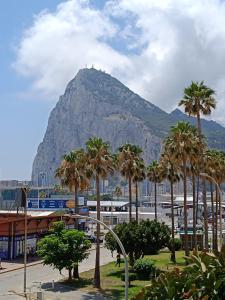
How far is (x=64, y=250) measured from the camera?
47.8 meters

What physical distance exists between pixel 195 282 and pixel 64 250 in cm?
3072

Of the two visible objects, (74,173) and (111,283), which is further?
(74,173)

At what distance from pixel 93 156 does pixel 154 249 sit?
14437 millimetres

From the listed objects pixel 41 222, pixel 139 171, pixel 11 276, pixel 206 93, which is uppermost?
pixel 206 93

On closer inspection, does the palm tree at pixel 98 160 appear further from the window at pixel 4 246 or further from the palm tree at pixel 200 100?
the window at pixel 4 246

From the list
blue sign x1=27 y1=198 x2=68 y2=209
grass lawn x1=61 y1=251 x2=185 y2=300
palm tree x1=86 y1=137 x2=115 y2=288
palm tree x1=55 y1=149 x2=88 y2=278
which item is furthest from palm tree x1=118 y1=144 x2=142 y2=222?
blue sign x1=27 y1=198 x2=68 y2=209

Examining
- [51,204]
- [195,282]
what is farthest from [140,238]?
[51,204]

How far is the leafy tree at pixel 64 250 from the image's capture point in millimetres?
48031

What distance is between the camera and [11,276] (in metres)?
55.5

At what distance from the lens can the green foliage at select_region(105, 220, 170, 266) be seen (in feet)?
181

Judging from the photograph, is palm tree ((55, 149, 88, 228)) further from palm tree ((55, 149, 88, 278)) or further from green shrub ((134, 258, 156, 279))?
green shrub ((134, 258, 156, 279))

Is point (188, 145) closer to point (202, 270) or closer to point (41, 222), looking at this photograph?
point (41, 222)

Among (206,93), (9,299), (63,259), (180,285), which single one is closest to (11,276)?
(63,259)

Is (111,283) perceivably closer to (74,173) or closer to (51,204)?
(74,173)
